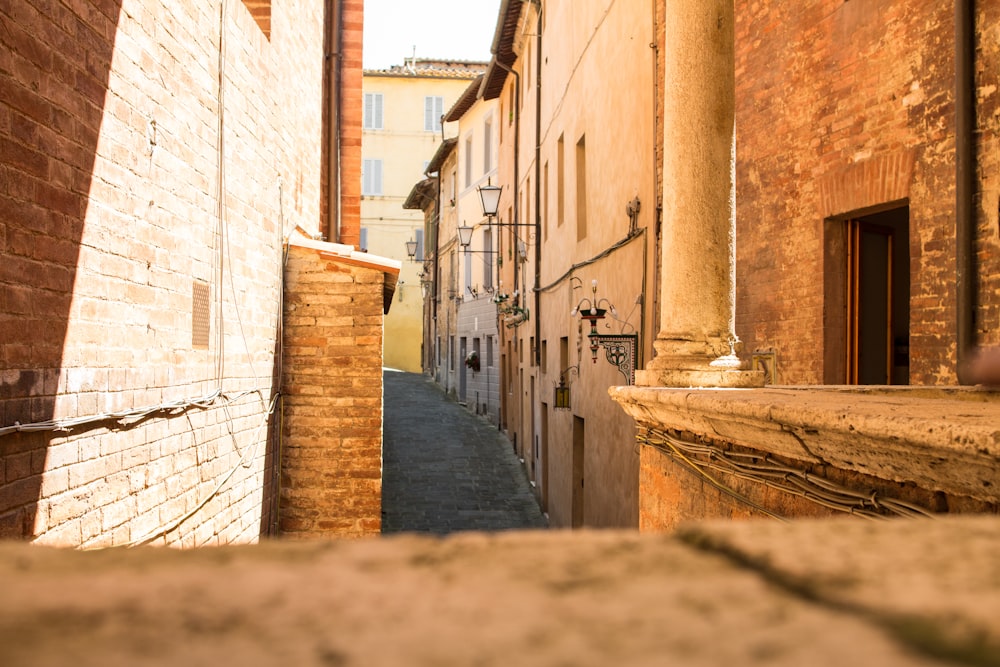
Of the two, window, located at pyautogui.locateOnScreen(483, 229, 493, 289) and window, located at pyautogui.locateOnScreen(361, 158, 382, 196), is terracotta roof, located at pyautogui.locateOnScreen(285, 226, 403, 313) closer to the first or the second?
window, located at pyautogui.locateOnScreen(483, 229, 493, 289)

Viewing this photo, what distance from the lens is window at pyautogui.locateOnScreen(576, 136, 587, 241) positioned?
13.6 metres

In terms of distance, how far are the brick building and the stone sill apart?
2547 mm

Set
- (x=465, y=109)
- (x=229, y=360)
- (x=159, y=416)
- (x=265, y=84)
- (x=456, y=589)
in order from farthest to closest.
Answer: (x=465, y=109)
(x=265, y=84)
(x=229, y=360)
(x=159, y=416)
(x=456, y=589)

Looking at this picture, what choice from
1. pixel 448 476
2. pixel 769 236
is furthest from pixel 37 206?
pixel 448 476

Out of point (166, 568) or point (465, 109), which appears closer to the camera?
point (166, 568)

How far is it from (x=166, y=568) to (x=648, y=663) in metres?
0.64

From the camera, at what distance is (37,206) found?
376cm

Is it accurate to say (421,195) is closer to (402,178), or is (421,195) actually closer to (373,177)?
(402,178)

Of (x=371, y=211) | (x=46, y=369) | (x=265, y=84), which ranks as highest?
(x=371, y=211)

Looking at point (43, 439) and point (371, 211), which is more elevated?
point (371, 211)

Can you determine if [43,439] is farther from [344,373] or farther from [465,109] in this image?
[465,109]

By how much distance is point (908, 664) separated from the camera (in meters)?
0.92

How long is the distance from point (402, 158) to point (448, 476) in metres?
27.1

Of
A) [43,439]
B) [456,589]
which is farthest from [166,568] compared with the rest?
[43,439]
